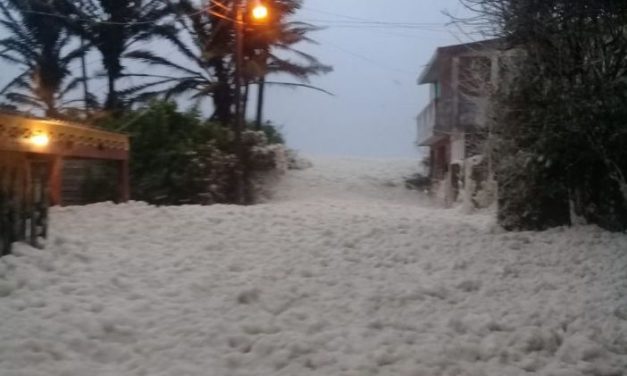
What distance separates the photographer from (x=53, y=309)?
20.6ft

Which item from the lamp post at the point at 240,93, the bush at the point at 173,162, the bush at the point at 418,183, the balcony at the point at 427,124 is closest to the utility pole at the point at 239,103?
the lamp post at the point at 240,93

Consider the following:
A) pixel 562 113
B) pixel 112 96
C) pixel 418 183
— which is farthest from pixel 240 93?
pixel 562 113

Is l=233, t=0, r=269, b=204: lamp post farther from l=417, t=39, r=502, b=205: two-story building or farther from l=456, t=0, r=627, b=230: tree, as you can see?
l=456, t=0, r=627, b=230: tree

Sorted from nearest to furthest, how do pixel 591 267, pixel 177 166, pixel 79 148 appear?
pixel 591 267, pixel 79 148, pixel 177 166

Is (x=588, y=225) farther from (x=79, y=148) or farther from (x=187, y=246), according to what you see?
(x=79, y=148)

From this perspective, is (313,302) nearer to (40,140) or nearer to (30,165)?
(30,165)

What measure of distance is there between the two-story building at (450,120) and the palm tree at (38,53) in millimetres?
10774

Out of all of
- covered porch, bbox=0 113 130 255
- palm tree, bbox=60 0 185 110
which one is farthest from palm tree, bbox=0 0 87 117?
covered porch, bbox=0 113 130 255

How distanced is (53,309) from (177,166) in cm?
1295

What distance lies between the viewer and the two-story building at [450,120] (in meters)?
20.1

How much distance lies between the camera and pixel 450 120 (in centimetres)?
2456

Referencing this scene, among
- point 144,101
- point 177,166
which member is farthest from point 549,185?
point 144,101

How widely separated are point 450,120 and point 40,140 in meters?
16.2

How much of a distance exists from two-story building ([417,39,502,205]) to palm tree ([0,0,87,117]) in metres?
10.8
